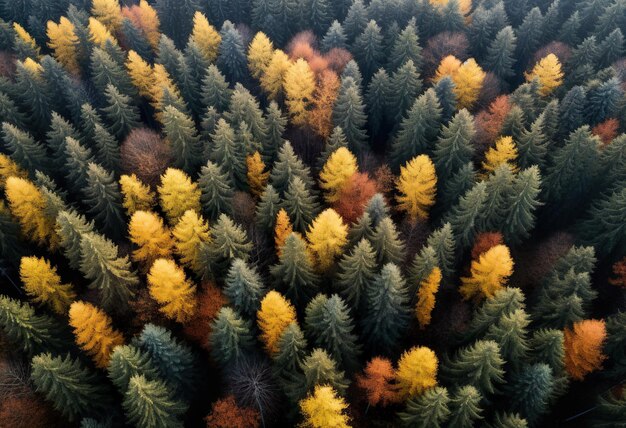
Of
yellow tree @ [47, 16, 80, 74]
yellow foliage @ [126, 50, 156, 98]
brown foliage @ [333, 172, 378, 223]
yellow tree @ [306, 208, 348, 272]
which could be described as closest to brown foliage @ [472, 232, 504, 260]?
brown foliage @ [333, 172, 378, 223]

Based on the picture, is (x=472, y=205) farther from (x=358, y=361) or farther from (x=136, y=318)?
(x=136, y=318)

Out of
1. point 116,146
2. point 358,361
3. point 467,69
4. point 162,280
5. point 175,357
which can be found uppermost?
point 467,69

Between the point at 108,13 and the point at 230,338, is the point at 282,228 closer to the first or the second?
the point at 230,338

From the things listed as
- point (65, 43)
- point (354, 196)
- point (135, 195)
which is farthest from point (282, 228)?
point (65, 43)

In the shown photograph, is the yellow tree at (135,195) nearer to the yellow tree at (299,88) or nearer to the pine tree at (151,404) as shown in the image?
the pine tree at (151,404)

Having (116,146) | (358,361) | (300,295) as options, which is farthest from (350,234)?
(116,146)

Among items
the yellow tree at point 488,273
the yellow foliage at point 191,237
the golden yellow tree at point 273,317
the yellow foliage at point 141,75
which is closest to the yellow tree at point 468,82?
the yellow tree at point 488,273

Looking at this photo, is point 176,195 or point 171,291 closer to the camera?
point 171,291

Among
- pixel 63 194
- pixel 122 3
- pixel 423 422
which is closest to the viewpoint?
pixel 423 422
